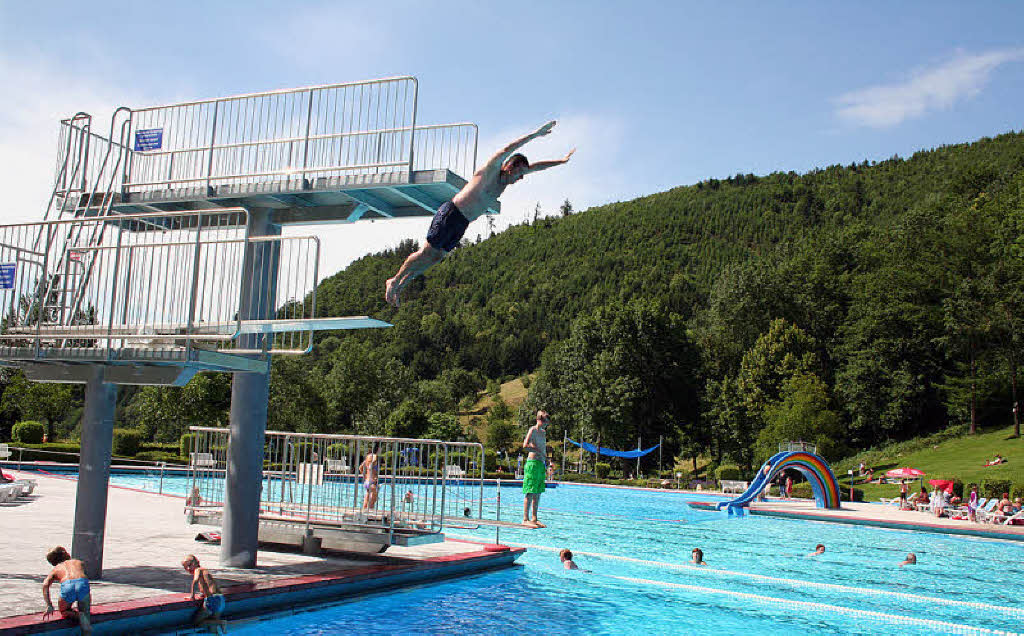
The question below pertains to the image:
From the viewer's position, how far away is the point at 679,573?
13.1 metres

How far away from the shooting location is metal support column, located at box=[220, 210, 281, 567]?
9164 millimetres

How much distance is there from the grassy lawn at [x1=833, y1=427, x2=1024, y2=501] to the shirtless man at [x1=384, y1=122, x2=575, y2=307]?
1266 inches

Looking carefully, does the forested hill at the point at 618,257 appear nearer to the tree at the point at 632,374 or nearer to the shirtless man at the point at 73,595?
the tree at the point at 632,374

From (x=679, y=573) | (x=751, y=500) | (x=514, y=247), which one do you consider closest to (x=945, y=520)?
(x=751, y=500)

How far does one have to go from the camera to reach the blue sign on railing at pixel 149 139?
32.3 feet

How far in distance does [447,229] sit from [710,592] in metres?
7.82

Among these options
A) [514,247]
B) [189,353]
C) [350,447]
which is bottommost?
[350,447]

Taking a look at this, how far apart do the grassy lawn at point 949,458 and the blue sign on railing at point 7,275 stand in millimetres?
Result: 33952

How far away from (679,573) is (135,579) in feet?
28.4

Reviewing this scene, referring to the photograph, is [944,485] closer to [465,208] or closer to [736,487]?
[736,487]

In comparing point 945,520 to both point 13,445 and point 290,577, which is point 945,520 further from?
point 13,445

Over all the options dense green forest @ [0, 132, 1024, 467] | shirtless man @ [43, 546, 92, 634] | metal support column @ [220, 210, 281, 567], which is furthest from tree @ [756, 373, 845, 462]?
shirtless man @ [43, 546, 92, 634]

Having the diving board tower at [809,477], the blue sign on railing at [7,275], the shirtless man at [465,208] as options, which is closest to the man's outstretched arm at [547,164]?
the shirtless man at [465,208]

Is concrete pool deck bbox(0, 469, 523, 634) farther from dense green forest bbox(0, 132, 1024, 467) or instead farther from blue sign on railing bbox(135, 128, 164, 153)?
dense green forest bbox(0, 132, 1024, 467)
